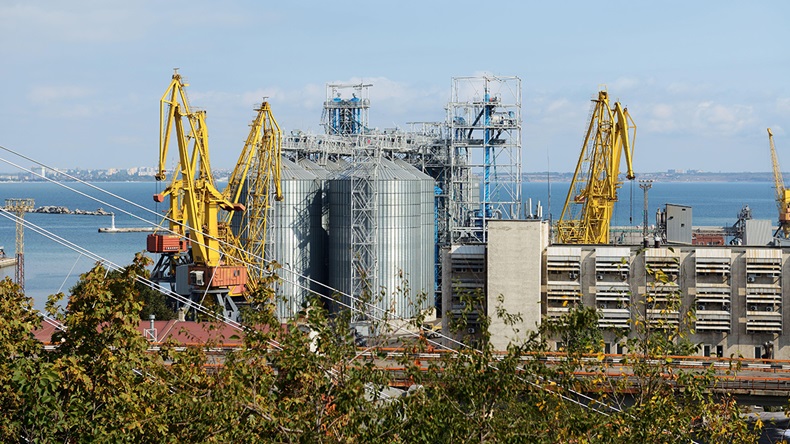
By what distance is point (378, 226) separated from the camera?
59.9m

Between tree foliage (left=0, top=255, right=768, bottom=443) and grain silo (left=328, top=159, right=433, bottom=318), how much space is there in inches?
1607

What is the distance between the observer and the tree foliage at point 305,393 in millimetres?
14836

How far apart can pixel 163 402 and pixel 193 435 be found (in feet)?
5.49

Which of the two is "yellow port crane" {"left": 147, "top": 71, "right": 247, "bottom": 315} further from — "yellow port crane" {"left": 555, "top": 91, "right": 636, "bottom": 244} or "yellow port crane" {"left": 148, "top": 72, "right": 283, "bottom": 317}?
"yellow port crane" {"left": 555, "top": 91, "right": 636, "bottom": 244}

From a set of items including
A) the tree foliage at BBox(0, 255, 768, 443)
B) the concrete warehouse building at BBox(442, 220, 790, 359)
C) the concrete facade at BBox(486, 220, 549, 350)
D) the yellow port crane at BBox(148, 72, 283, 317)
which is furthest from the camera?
the yellow port crane at BBox(148, 72, 283, 317)

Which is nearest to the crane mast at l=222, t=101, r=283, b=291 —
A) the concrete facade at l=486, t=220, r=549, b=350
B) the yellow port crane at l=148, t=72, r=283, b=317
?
the yellow port crane at l=148, t=72, r=283, b=317

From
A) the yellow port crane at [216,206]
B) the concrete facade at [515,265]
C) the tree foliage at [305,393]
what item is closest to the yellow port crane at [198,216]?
the yellow port crane at [216,206]

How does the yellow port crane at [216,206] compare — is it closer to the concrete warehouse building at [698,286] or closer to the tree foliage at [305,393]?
the concrete warehouse building at [698,286]

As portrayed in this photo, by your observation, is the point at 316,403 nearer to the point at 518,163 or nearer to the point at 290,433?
the point at 290,433

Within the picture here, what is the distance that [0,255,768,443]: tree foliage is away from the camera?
14.8 meters

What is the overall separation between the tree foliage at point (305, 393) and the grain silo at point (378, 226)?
1607 inches

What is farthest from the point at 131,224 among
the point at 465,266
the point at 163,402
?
Answer: the point at 163,402

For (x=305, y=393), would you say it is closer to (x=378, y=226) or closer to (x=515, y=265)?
(x=515, y=265)

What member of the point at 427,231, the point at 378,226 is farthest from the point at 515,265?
the point at 427,231
